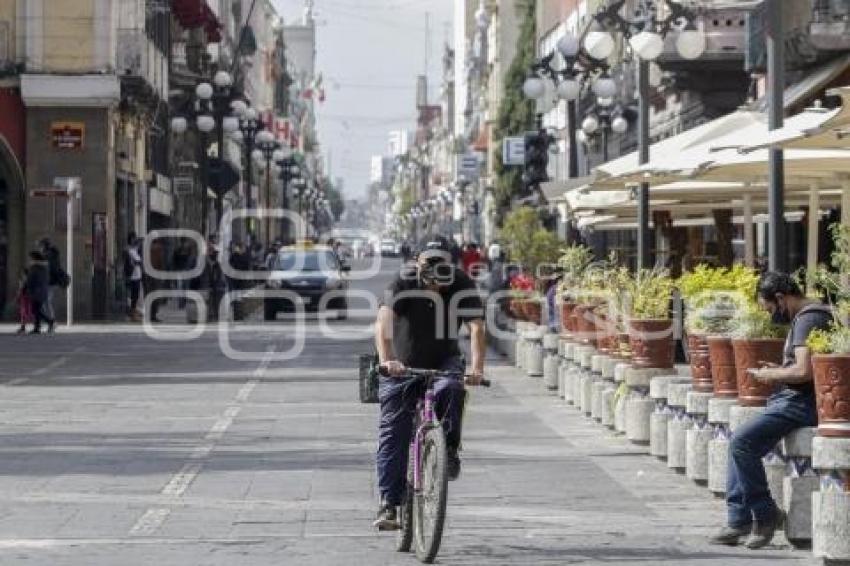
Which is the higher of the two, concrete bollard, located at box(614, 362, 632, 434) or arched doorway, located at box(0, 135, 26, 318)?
arched doorway, located at box(0, 135, 26, 318)

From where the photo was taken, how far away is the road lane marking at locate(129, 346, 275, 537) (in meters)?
14.8

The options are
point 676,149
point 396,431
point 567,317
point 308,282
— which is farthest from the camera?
point 308,282

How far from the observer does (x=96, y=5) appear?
178ft

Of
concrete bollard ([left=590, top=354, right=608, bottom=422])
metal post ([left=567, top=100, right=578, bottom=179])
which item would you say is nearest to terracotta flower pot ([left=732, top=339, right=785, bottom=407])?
concrete bollard ([left=590, top=354, right=608, bottom=422])

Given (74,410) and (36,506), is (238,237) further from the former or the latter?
(36,506)

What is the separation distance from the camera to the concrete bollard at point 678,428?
17.7m

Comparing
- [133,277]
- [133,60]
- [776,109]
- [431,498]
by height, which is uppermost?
[133,60]

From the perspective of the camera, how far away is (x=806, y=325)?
13.1 meters

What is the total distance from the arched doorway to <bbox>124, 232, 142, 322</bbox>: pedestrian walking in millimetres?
2346

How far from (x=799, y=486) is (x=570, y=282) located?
603 inches

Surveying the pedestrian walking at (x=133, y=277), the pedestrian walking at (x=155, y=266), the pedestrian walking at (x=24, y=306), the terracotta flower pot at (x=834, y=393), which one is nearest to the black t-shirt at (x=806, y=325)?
the terracotta flower pot at (x=834, y=393)

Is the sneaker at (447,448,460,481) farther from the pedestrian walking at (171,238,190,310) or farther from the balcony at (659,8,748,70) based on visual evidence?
the pedestrian walking at (171,238,190,310)

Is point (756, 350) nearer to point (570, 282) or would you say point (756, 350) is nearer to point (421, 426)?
point (421, 426)

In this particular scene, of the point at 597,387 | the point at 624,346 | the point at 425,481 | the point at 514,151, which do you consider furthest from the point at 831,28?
the point at 514,151
